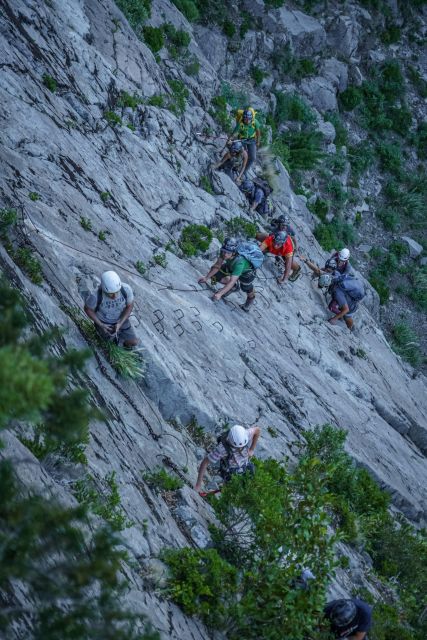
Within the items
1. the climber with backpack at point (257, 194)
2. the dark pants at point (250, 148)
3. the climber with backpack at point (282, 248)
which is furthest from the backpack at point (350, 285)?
the dark pants at point (250, 148)

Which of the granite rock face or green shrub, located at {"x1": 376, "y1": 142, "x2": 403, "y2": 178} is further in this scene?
green shrub, located at {"x1": 376, "y1": 142, "x2": 403, "y2": 178}

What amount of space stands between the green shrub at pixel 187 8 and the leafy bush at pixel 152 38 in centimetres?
471

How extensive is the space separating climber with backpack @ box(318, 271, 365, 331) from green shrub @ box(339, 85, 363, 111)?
15.4 metres

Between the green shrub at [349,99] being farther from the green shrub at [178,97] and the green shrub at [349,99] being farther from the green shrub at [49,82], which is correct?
the green shrub at [49,82]

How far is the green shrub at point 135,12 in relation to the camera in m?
17.5

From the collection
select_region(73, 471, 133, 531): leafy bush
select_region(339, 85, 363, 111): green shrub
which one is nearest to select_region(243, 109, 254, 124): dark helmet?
select_region(73, 471, 133, 531): leafy bush

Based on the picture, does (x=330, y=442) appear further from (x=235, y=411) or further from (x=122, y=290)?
(x=122, y=290)

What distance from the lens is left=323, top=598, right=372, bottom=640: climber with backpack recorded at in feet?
24.8

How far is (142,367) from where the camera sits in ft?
29.3

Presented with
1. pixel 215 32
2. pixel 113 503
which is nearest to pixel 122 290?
pixel 113 503

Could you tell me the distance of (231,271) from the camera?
12219 millimetres

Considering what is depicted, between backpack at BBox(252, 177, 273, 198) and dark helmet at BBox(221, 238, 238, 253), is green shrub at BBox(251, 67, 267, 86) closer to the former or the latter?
backpack at BBox(252, 177, 273, 198)

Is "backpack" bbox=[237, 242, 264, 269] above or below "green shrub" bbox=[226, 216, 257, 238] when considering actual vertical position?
above

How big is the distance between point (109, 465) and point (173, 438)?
2181mm
